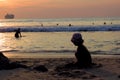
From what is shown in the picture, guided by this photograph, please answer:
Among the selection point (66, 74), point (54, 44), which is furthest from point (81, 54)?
point (54, 44)

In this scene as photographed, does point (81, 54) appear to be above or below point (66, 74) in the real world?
above

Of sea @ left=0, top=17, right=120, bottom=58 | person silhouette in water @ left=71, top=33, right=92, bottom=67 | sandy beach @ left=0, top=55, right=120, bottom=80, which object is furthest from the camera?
sea @ left=0, top=17, right=120, bottom=58

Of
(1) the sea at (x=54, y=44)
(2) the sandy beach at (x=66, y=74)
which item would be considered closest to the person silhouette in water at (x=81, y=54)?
(2) the sandy beach at (x=66, y=74)

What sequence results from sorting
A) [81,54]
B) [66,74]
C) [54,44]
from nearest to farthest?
[66,74]
[81,54]
[54,44]

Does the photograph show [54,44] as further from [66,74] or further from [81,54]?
[66,74]

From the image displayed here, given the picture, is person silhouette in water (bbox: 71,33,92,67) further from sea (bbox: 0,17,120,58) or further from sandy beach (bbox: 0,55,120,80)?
sea (bbox: 0,17,120,58)

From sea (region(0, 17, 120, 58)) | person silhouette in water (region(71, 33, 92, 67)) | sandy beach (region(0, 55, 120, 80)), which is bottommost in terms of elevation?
sea (region(0, 17, 120, 58))

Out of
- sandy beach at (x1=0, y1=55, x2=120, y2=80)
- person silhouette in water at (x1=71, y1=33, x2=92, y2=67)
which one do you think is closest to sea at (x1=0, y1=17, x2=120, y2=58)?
person silhouette in water at (x1=71, y1=33, x2=92, y2=67)

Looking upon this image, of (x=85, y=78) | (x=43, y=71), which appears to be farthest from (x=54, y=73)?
(x=85, y=78)

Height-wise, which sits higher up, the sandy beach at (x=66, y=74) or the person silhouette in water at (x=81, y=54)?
the person silhouette in water at (x=81, y=54)

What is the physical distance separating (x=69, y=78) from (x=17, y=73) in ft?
6.43

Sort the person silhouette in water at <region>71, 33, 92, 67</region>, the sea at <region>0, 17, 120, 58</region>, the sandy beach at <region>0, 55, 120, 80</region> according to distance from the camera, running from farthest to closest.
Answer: the sea at <region>0, 17, 120, 58</region>
the person silhouette in water at <region>71, 33, 92, 67</region>
the sandy beach at <region>0, 55, 120, 80</region>

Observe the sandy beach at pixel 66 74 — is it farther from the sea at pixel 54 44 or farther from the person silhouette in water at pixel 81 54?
the sea at pixel 54 44

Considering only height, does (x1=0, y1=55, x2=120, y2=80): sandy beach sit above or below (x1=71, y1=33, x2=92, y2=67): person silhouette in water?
below
